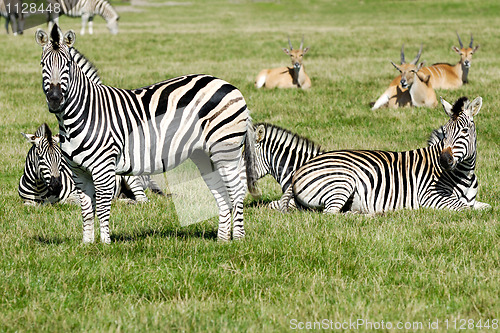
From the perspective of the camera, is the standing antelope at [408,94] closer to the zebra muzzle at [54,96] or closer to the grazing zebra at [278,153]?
the grazing zebra at [278,153]

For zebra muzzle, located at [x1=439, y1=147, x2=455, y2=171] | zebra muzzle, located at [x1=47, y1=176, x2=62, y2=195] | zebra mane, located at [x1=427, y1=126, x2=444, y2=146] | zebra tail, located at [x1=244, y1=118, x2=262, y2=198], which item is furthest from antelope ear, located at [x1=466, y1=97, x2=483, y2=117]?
zebra muzzle, located at [x1=47, y1=176, x2=62, y2=195]

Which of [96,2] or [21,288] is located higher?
[96,2]

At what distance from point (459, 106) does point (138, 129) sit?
438 centimetres

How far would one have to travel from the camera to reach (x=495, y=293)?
5508mm

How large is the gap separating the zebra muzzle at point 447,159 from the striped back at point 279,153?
220 cm

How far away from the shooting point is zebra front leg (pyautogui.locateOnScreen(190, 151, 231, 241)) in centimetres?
730

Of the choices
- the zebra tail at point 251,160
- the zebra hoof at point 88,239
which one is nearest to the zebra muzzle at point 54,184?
the zebra hoof at point 88,239

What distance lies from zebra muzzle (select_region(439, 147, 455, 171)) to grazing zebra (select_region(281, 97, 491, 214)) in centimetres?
2

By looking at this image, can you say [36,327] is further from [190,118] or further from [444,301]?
[444,301]

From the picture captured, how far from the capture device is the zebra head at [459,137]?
8.43 meters

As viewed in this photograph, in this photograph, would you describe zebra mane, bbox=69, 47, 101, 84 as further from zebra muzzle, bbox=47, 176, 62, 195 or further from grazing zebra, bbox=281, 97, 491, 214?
grazing zebra, bbox=281, 97, 491, 214

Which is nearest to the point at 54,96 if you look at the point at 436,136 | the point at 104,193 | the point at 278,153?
the point at 104,193

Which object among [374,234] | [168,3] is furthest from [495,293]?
[168,3]

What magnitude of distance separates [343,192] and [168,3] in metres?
69.1
